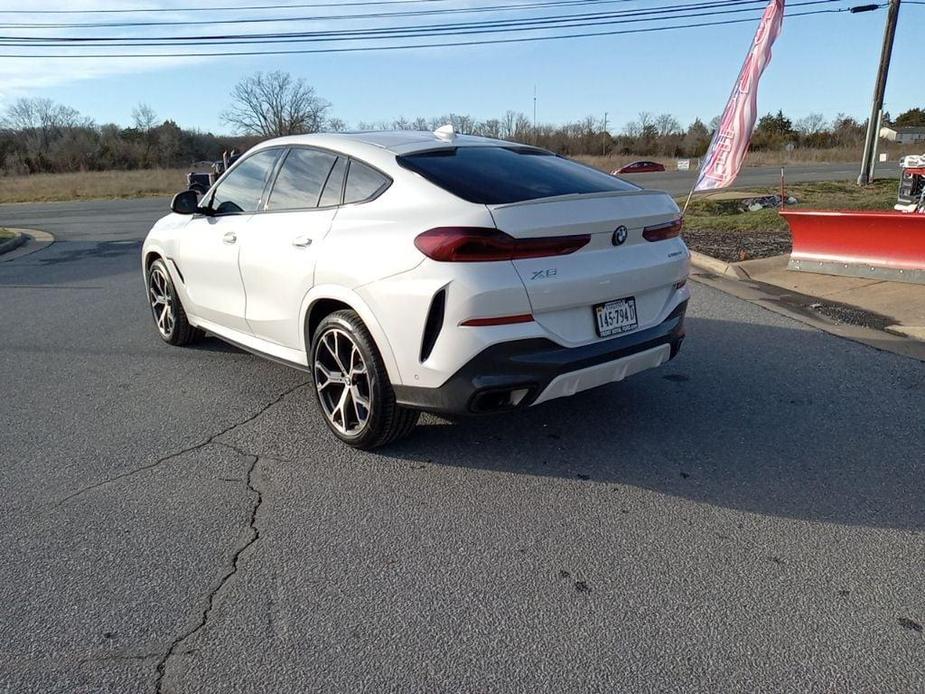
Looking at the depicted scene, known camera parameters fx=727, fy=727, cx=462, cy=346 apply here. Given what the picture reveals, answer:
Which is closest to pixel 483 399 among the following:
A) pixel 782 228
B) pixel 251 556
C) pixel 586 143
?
pixel 251 556

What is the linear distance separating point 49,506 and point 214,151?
76.2 m

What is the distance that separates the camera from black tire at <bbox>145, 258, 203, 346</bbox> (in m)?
5.95

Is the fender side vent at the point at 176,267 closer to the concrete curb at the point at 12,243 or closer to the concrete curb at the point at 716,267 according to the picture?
the concrete curb at the point at 716,267

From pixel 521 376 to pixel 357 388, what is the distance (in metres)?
1.04

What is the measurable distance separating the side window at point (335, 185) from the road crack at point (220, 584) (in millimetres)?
1545

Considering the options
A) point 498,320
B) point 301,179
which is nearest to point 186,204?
point 301,179

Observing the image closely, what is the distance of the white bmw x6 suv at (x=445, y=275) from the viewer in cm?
341

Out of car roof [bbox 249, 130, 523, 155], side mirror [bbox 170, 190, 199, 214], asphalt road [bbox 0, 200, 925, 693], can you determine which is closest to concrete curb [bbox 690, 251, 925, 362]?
asphalt road [bbox 0, 200, 925, 693]

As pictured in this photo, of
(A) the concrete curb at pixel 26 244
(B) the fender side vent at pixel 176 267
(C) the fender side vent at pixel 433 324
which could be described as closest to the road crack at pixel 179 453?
(B) the fender side vent at pixel 176 267

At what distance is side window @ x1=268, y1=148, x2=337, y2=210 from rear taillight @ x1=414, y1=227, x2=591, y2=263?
1.20 m

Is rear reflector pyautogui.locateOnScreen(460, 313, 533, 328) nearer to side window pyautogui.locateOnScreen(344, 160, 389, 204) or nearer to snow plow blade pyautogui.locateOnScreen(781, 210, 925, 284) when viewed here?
side window pyautogui.locateOnScreen(344, 160, 389, 204)

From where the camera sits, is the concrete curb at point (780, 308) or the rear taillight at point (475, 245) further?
the concrete curb at point (780, 308)

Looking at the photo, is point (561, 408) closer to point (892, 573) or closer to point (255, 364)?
point (892, 573)

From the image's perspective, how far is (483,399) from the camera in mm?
3500
